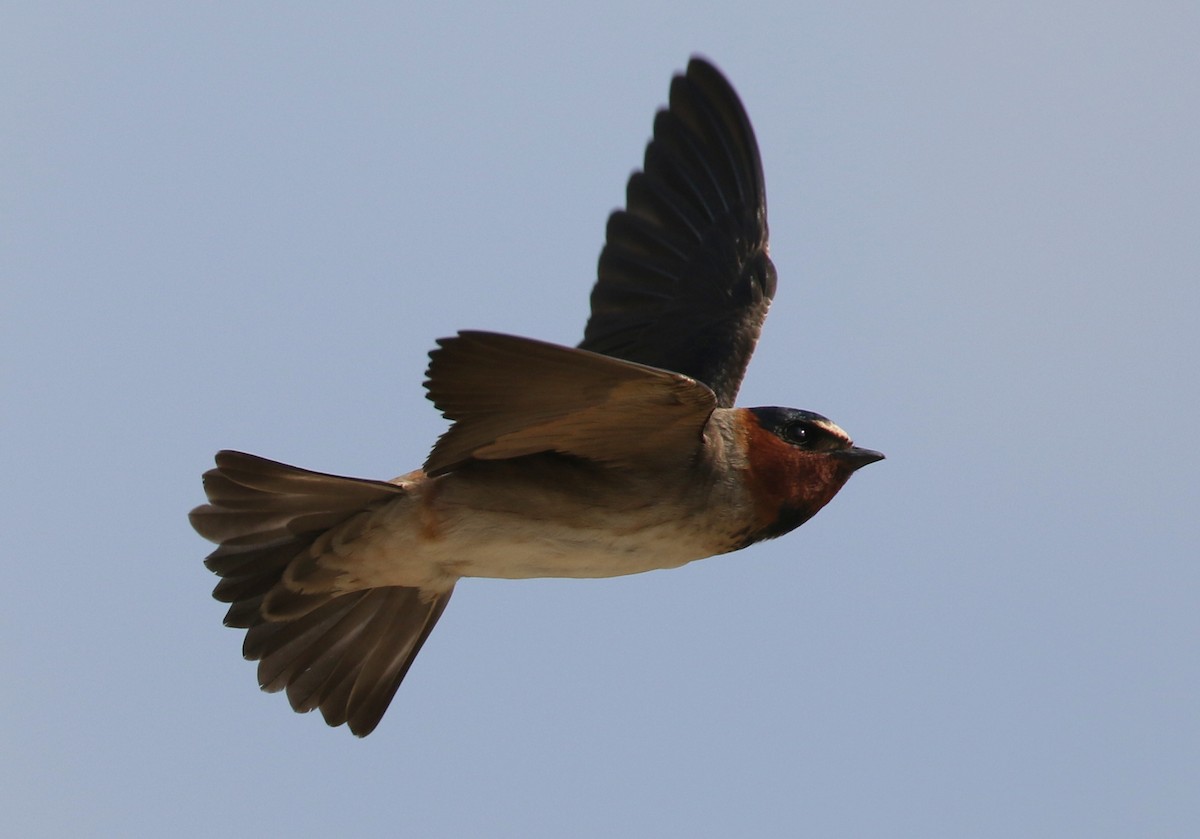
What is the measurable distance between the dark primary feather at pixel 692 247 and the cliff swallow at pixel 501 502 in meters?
0.13

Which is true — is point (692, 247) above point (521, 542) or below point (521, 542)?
above

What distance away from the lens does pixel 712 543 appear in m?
7.13

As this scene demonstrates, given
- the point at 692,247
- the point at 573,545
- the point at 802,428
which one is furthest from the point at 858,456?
the point at 692,247

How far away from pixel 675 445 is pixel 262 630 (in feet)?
7.12

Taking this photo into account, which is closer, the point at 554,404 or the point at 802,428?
the point at 554,404

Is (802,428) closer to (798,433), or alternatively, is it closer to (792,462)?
(798,433)

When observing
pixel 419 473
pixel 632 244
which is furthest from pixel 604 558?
pixel 632 244

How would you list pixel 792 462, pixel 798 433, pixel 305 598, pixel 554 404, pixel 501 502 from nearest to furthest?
pixel 554 404 → pixel 501 502 → pixel 792 462 → pixel 798 433 → pixel 305 598

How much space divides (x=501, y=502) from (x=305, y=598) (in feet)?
4.03

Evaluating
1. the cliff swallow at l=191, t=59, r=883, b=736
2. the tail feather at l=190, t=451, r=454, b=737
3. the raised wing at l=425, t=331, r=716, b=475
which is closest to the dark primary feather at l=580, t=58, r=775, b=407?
the cliff swallow at l=191, t=59, r=883, b=736

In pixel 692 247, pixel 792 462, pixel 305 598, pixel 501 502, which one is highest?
pixel 692 247

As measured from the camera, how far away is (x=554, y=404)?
6422 mm

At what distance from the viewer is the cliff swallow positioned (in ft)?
20.9

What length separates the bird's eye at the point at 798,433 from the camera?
738 cm
